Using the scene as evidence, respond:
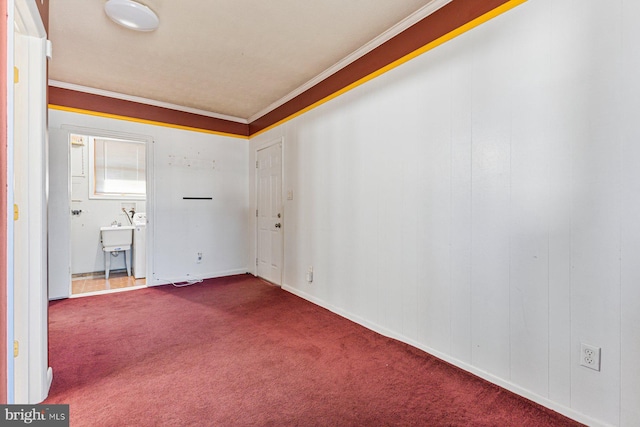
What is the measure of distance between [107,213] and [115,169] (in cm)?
81

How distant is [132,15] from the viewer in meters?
Result: 2.30

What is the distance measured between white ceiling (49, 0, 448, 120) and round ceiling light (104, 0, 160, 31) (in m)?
0.06

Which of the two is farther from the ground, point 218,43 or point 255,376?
point 218,43

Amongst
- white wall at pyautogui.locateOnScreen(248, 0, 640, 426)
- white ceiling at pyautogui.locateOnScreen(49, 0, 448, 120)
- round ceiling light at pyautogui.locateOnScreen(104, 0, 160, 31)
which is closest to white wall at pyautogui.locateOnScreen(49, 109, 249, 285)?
white ceiling at pyautogui.locateOnScreen(49, 0, 448, 120)

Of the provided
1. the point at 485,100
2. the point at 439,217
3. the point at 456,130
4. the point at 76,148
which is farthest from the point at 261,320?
the point at 76,148

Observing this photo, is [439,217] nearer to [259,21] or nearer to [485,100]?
[485,100]

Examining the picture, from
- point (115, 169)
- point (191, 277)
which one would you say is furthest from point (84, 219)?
point (191, 277)

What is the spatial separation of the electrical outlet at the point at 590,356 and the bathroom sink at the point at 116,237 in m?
5.54

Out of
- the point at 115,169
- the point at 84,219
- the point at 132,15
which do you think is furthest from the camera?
the point at 115,169

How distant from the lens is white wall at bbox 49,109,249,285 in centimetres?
428

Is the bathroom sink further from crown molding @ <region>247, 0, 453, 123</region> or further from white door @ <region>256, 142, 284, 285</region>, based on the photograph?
crown molding @ <region>247, 0, 453, 123</region>

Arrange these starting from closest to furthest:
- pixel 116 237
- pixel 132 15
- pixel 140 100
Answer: pixel 132 15, pixel 140 100, pixel 116 237

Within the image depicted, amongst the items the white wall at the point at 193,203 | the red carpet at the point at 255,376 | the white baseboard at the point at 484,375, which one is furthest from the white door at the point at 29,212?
the white wall at the point at 193,203

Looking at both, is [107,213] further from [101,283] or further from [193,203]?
[193,203]
